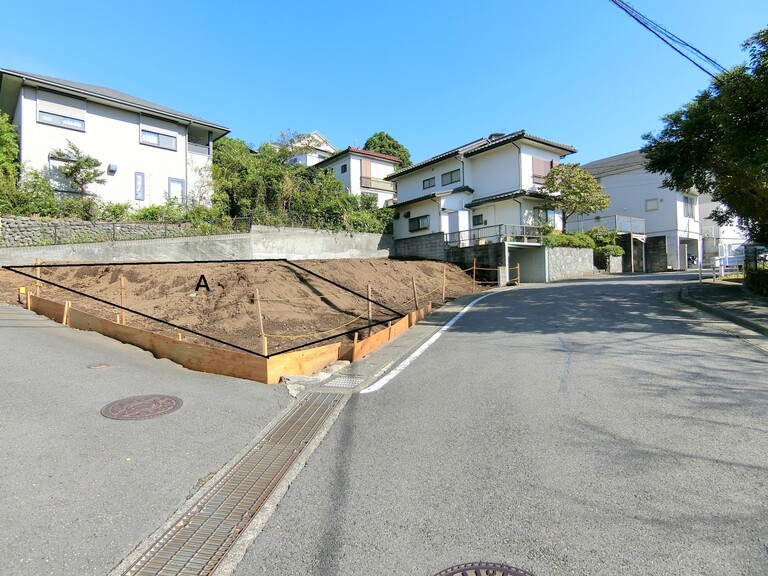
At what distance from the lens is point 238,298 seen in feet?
37.0

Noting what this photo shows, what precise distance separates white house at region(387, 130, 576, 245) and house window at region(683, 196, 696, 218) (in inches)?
460

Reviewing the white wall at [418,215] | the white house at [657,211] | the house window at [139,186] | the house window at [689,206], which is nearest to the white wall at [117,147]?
the house window at [139,186]

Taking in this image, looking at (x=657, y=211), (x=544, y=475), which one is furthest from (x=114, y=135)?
(x=657, y=211)

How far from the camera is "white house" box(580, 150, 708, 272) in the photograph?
3253cm

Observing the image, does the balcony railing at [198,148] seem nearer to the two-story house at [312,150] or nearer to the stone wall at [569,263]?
the two-story house at [312,150]

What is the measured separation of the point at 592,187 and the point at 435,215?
9.75 meters

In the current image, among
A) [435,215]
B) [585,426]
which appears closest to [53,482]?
[585,426]

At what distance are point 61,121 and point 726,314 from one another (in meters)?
28.2

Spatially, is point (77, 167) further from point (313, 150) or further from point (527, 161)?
point (527, 161)

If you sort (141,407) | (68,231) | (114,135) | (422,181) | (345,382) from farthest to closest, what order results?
1. (422,181)
2. (114,135)
3. (68,231)
4. (345,382)
5. (141,407)

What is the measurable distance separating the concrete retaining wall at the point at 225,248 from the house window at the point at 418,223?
2616 millimetres

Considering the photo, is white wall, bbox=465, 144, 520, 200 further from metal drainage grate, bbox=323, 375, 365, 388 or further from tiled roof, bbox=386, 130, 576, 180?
metal drainage grate, bbox=323, 375, 365, 388

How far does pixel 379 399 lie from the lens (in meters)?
5.40

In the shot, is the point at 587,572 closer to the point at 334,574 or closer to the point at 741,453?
the point at 334,574
